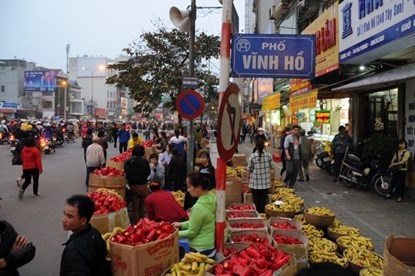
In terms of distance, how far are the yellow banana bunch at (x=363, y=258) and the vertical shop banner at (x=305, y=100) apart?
7.82 metres

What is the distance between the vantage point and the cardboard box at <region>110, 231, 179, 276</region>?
3.97m

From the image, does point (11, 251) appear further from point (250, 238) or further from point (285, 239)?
point (285, 239)

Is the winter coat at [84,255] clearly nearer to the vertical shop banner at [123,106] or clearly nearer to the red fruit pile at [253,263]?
the red fruit pile at [253,263]

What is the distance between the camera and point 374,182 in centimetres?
1249

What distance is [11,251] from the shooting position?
141 inches

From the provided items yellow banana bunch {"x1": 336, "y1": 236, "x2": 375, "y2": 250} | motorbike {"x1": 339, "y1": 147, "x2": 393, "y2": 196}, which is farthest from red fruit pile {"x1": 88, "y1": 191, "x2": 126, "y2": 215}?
motorbike {"x1": 339, "y1": 147, "x2": 393, "y2": 196}

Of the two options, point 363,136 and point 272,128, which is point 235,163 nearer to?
point 363,136

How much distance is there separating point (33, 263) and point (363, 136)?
13438 mm

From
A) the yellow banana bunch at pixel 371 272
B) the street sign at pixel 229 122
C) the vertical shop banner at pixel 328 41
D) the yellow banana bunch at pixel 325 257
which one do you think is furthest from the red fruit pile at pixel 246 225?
the vertical shop banner at pixel 328 41

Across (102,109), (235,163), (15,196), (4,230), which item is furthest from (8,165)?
(102,109)

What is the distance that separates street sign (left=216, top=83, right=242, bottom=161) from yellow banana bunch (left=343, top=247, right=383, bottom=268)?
113 inches

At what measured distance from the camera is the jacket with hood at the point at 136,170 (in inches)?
354

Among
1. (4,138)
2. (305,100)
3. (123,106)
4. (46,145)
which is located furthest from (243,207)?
(123,106)

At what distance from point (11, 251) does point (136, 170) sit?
5.44m
